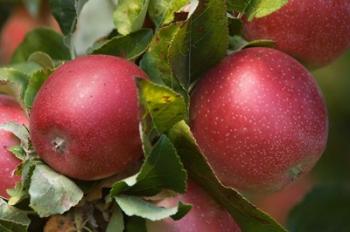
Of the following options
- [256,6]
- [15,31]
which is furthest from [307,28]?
[15,31]

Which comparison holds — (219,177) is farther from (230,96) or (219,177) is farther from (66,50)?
(66,50)

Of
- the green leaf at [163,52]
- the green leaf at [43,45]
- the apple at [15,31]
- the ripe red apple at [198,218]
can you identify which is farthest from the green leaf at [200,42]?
the apple at [15,31]

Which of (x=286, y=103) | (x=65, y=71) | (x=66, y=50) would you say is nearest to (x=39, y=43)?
(x=66, y=50)

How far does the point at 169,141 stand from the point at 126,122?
0.05 meters

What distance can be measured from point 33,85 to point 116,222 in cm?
18

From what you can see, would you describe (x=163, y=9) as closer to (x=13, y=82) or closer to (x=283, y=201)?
(x=13, y=82)

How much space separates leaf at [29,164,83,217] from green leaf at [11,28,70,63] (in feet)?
0.94

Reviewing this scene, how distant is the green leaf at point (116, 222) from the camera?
2.72 feet

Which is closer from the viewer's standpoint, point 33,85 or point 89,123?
point 89,123

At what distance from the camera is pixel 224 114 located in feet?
2.79

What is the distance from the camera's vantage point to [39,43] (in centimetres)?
114

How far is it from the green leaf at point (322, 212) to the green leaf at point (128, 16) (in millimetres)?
619

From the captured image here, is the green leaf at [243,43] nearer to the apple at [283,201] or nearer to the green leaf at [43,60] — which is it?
the green leaf at [43,60]

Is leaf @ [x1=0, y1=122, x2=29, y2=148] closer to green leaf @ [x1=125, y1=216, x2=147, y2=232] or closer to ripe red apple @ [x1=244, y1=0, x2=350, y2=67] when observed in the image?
green leaf @ [x1=125, y1=216, x2=147, y2=232]
